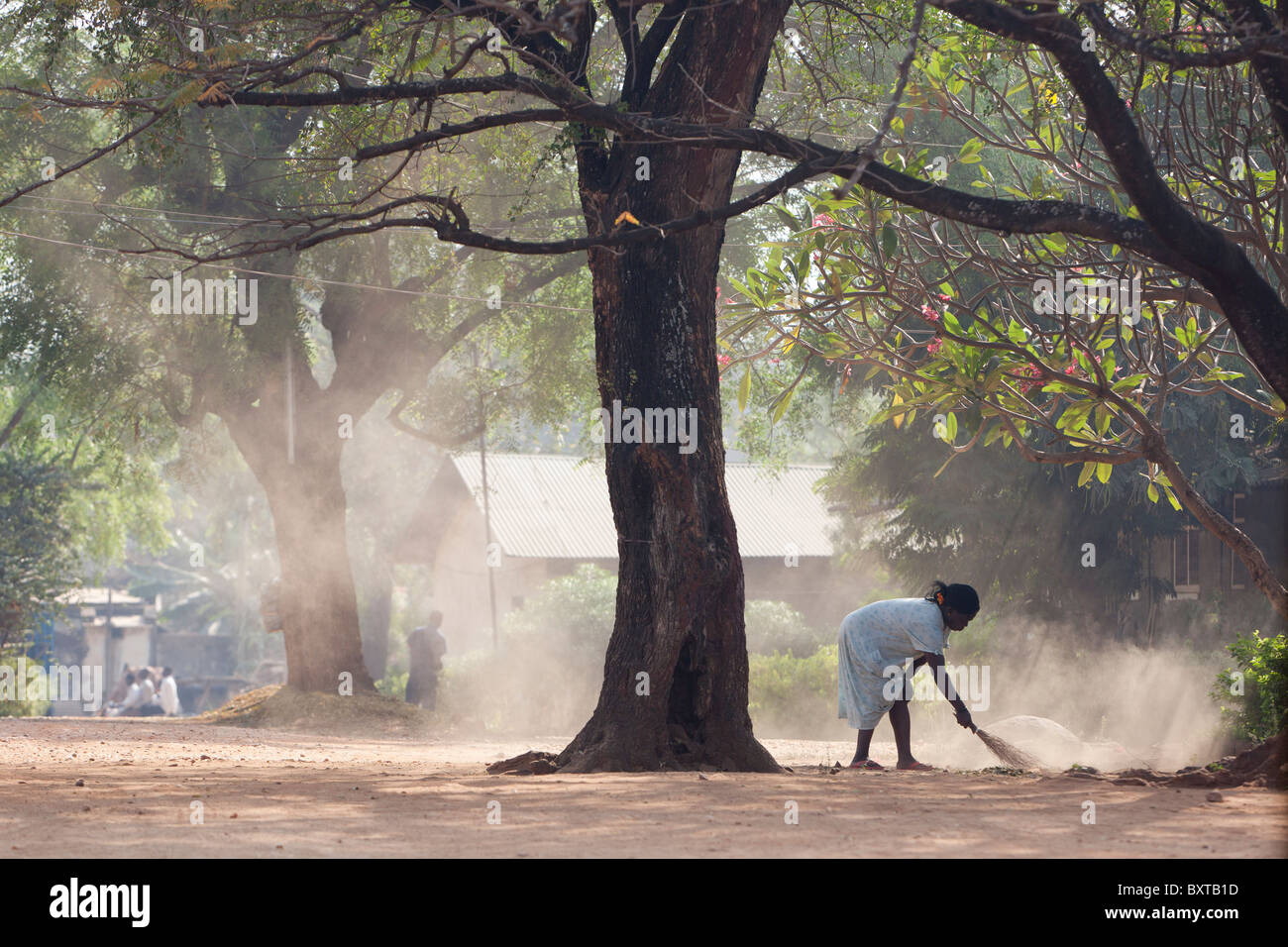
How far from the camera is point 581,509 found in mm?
36250

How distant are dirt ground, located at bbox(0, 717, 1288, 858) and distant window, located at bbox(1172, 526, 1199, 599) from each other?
42.2 feet

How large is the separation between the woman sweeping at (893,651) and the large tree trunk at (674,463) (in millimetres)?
1315

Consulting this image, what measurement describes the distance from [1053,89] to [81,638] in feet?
155

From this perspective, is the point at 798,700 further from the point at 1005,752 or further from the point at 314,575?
the point at 1005,752

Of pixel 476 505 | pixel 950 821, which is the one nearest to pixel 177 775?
pixel 950 821

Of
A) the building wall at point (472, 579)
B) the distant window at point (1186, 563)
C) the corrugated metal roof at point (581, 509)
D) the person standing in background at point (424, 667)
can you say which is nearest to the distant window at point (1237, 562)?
the distant window at point (1186, 563)

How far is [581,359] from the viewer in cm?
2150

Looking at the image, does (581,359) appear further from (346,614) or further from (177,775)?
(177,775)

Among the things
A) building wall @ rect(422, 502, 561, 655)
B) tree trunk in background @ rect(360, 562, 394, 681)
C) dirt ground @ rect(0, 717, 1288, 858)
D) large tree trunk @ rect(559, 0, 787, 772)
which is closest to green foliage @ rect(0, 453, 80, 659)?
building wall @ rect(422, 502, 561, 655)

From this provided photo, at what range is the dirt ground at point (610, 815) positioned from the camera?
5277mm

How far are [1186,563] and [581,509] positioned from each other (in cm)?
1865

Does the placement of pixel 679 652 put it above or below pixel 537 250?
below

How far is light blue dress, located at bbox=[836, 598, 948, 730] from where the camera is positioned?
9984 mm

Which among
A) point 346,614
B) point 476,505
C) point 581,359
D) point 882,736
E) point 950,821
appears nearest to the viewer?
point 950,821
